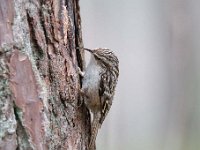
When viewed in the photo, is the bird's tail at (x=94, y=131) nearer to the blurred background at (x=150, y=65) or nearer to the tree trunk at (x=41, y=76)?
the tree trunk at (x=41, y=76)

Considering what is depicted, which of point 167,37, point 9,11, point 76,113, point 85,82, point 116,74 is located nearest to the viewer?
point 9,11

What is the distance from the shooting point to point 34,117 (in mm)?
2174

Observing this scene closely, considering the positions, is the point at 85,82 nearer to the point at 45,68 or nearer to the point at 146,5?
the point at 45,68

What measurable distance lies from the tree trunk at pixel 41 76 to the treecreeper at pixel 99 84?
0.10m

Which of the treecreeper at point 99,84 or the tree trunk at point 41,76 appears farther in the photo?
the treecreeper at point 99,84

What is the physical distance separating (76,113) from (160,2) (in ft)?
5.16

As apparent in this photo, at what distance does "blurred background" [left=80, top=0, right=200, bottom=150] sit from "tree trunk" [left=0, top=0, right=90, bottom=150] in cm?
101

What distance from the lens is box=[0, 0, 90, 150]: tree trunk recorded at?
2.10m

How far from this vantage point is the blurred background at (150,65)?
3.56 metres

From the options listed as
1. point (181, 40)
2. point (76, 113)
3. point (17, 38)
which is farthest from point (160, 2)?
point (17, 38)

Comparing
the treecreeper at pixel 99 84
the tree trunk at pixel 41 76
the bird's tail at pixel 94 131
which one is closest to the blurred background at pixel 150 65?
the treecreeper at pixel 99 84

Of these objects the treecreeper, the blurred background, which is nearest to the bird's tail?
the treecreeper

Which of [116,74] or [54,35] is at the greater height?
[54,35]

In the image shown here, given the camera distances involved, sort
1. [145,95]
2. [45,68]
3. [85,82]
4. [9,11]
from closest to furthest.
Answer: [9,11]
[45,68]
[85,82]
[145,95]
